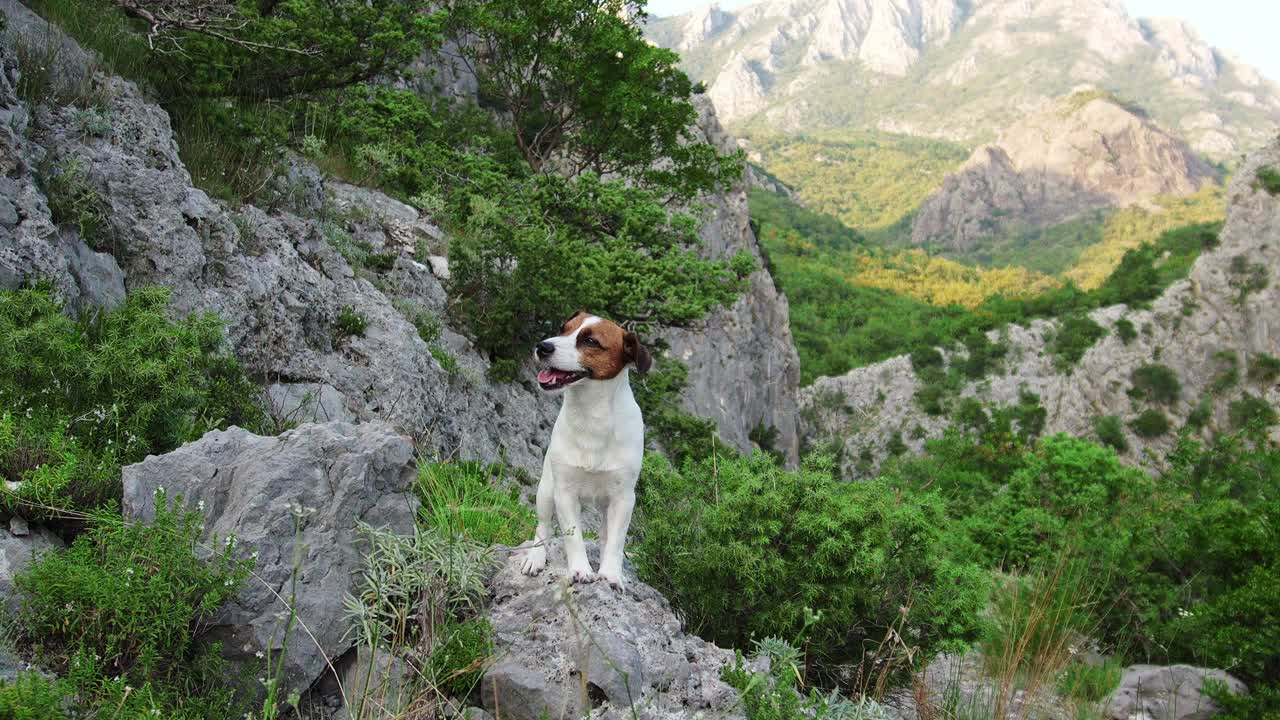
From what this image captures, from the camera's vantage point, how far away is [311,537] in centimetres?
345

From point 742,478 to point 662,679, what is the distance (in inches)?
65.5

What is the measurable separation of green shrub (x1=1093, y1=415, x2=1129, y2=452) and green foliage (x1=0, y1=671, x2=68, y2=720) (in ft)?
165

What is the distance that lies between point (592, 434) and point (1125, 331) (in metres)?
54.1

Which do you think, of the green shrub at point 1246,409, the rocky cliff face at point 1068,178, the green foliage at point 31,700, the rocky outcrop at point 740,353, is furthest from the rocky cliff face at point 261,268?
the rocky cliff face at point 1068,178

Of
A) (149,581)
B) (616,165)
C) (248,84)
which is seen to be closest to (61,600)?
(149,581)

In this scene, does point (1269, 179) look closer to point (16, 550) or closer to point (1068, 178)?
point (16, 550)

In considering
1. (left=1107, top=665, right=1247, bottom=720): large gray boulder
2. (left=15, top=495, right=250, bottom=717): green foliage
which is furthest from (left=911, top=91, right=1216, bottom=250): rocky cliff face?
(left=15, top=495, right=250, bottom=717): green foliage

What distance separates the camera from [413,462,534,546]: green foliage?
434cm

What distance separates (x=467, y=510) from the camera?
14.5ft

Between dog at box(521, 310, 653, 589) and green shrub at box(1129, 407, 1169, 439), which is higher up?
dog at box(521, 310, 653, 589)

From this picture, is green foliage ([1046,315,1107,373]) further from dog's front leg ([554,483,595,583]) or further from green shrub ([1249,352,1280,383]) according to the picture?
dog's front leg ([554,483,595,583])

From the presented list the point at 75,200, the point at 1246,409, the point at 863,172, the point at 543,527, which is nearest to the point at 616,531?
the point at 543,527

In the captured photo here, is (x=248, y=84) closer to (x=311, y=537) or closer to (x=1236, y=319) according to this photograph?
(x=311, y=537)

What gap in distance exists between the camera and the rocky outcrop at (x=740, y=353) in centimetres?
2653
